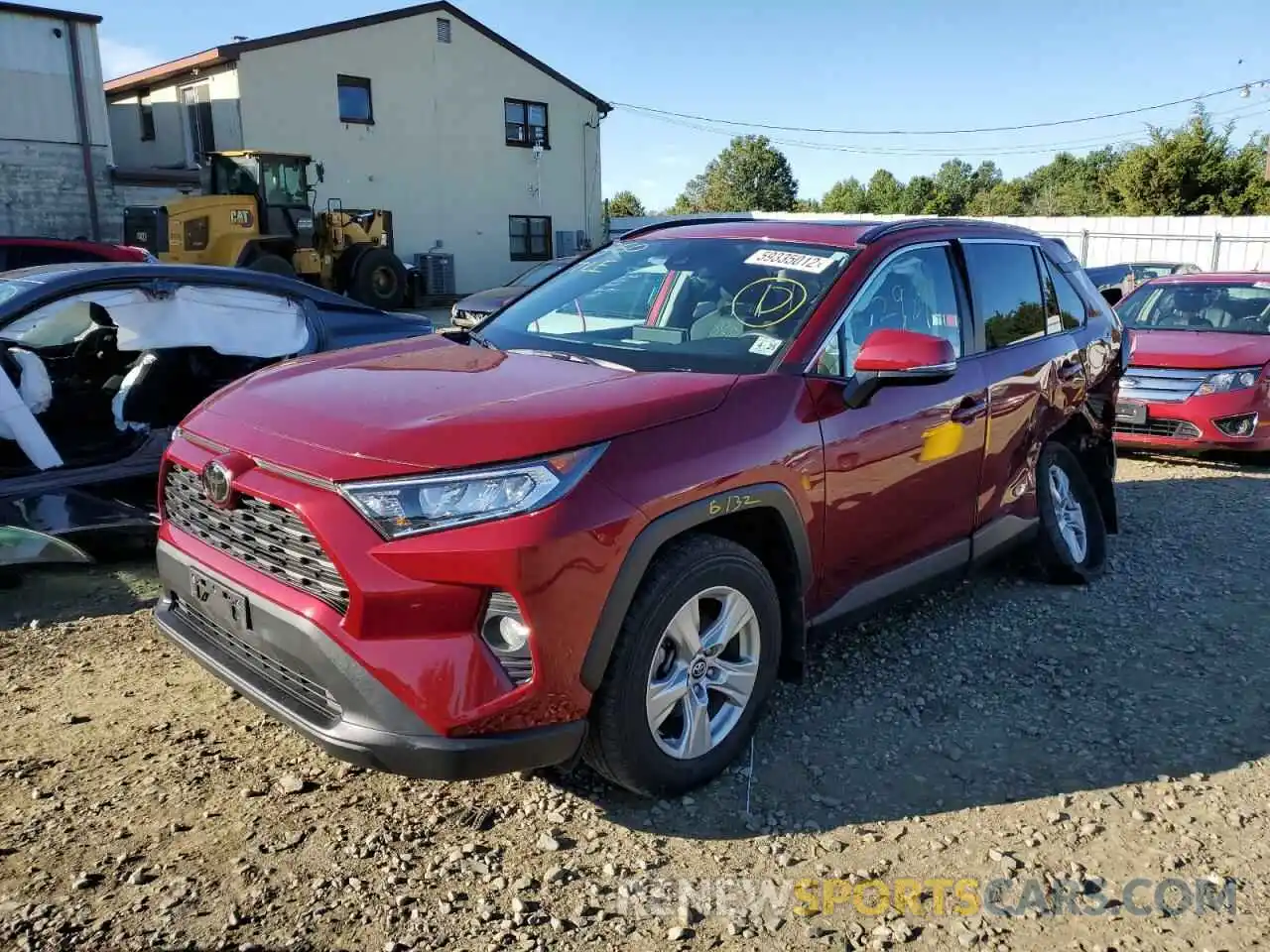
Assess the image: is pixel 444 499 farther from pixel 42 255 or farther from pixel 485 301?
pixel 42 255

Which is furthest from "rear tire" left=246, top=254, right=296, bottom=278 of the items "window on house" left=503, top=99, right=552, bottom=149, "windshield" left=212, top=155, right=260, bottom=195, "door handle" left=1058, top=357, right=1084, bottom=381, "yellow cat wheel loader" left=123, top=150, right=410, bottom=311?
"door handle" left=1058, top=357, right=1084, bottom=381

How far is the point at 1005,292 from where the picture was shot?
461 centimetres

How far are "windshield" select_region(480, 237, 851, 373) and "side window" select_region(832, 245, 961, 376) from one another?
16cm

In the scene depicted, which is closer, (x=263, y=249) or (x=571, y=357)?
(x=571, y=357)

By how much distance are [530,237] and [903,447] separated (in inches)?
1089

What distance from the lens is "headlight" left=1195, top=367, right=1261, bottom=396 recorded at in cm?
757

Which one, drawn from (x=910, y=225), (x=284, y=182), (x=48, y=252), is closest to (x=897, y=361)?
(x=910, y=225)

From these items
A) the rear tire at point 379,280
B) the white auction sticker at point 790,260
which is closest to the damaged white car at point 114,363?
the white auction sticker at point 790,260

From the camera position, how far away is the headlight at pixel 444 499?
98.5 inches

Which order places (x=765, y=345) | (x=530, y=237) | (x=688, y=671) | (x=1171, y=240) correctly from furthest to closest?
(x=530, y=237) → (x=1171, y=240) → (x=765, y=345) → (x=688, y=671)

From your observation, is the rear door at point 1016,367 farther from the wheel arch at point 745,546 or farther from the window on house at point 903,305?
the wheel arch at point 745,546

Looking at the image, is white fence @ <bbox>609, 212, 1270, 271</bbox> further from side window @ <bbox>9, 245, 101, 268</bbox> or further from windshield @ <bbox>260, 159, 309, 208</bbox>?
side window @ <bbox>9, 245, 101, 268</bbox>

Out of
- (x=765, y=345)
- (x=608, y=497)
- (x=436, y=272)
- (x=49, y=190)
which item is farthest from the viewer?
(x=436, y=272)

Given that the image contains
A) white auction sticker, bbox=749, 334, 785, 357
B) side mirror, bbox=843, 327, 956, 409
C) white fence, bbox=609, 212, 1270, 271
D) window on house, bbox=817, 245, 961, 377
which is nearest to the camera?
side mirror, bbox=843, 327, 956, 409
